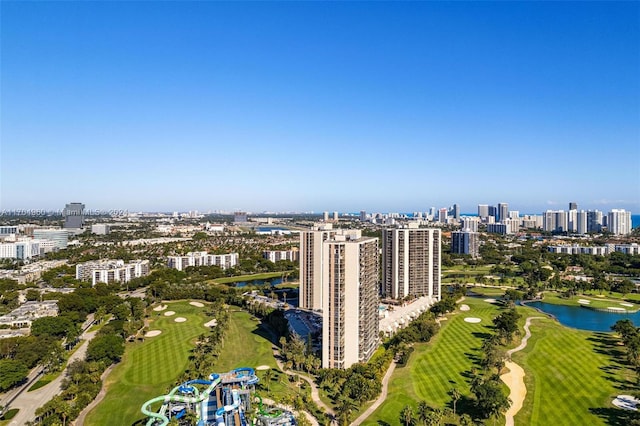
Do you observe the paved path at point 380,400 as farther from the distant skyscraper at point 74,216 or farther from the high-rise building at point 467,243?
the distant skyscraper at point 74,216

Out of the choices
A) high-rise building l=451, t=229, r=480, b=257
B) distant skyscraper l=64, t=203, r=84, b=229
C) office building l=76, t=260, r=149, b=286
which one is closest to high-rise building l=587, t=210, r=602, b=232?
high-rise building l=451, t=229, r=480, b=257

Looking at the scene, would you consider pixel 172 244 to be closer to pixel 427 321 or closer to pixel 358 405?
pixel 427 321

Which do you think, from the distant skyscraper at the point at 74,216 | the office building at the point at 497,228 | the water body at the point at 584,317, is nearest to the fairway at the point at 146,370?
the water body at the point at 584,317

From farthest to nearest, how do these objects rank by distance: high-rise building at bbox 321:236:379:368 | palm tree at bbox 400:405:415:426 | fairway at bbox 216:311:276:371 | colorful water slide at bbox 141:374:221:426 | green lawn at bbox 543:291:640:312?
green lawn at bbox 543:291:640:312 → fairway at bbox 216:311:276:371 → high-rise building at bbox 321:236:379:368 → palm tree at bbox 400:405:415:426 → colorful water slide at bbox 141:374:221:426

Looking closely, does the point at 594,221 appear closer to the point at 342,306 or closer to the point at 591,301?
the point at 591,301

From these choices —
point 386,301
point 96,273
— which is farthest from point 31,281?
point 386,301

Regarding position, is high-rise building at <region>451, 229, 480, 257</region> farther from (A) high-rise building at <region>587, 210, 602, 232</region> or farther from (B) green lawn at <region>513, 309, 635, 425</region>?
(A) high-rise building at <region>587, 210, 602, 232</region>
